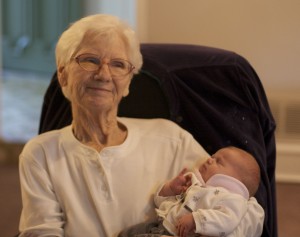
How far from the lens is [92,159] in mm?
1498

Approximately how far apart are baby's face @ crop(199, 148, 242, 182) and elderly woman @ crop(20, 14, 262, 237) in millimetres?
111

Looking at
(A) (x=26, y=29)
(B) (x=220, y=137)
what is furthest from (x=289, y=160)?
(A) (x=26, y=29)

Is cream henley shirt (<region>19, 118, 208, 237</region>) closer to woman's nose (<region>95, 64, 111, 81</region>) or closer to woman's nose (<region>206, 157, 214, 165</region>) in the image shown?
woman's nose (<region>206, 157, 214, 165</region>)

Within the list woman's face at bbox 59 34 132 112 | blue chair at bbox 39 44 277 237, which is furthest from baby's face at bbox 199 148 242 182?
woman's face at bbox 59 34 132 112

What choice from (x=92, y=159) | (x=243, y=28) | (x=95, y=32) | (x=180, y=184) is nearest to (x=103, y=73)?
(x=95, y=32)

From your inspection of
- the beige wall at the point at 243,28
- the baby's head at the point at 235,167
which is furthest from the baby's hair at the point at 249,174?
the beige wall at the point at 243,28

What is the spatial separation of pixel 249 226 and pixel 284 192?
1.79 meters

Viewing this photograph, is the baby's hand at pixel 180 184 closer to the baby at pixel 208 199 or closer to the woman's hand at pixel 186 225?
the baby at pixel 208 199

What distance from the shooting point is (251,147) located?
167cm

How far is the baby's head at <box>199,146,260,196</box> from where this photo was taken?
1421 millimetres

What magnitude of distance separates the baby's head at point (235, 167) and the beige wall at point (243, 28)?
1.79 m

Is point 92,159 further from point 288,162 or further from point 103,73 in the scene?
point 288,162

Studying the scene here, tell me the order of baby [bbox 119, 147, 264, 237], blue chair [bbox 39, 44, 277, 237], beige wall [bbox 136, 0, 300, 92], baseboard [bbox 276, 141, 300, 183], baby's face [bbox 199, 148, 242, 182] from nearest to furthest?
baby [bbox 119, 147, 264, 237] < baby's face [bbox 199, 148, 242, 182] < blue chair [bbox 39, 44, 277, 237] < beige wall [bbox 136, 0, 300, 92] < baseboard [bbox 276, 141, 300, 183]

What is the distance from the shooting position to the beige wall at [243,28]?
309 centimetres
